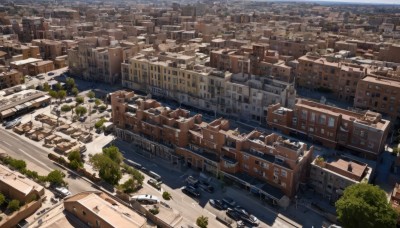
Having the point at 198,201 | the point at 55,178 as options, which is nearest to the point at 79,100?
the point at 55,178

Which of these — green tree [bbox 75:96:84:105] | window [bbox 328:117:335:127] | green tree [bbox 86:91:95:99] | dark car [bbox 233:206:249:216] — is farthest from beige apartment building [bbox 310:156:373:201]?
green tree [bbox 86:91:95:99]

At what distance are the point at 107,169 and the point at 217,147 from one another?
21612mm

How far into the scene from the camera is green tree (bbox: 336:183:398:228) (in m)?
50.1

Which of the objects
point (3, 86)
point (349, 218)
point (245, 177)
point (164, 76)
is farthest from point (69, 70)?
point (349, 218)

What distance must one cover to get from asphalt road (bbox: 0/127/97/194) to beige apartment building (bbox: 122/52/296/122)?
4101cm

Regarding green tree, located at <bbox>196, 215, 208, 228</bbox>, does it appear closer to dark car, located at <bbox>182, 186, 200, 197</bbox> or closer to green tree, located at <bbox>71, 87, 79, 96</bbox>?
dark car, located at <bbox>182, 186, 200, 197</bbox>

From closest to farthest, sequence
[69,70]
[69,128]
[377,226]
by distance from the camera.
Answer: [377,226] < [69,128] < [69,70]

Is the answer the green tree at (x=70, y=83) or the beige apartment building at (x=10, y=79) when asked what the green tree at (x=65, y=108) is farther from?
the beige apartment building at (x=10, y=79)

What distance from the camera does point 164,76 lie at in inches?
4188

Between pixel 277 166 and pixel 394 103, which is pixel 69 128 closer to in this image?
pixel 277 166

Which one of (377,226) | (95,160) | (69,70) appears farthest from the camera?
(69,70)

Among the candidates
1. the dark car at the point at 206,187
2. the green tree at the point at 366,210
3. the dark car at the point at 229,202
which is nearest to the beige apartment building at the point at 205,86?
the dark car at the point at 206,187

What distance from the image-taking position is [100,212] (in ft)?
159

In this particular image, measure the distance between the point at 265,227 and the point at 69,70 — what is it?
4127 inches
